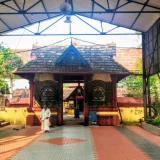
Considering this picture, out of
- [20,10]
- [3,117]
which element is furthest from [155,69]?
[3,117]

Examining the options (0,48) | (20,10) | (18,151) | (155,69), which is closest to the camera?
(18,151)

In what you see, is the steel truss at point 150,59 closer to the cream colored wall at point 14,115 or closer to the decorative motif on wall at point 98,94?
the decorative motif on wall at point 98,94

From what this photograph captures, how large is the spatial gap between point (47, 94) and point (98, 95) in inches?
127

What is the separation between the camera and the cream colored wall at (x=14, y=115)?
691 inches

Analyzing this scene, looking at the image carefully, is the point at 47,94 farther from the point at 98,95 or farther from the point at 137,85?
the point at 137,85

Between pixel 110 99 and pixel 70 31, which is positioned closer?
pixel 70 31

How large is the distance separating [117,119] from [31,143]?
25.3 ft

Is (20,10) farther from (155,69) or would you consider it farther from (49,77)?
(155,69)

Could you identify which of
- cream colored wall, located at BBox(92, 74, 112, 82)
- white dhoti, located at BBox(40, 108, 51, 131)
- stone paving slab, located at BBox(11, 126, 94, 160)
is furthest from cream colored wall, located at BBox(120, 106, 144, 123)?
stone paving slab, located at BBox(11, 126, 94, 160)

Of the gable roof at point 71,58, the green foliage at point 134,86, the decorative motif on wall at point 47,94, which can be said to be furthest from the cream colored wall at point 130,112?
the decorative motif on wall at point 47,94

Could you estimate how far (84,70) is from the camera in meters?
16.0

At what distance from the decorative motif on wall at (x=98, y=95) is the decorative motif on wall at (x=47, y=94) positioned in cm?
202

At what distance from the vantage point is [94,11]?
14203mm

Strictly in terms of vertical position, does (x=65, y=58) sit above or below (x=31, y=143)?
above
